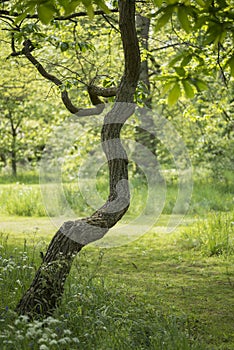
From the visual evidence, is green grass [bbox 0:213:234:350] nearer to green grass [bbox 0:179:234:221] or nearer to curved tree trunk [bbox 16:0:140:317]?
curved tree trunk [bbox 16:0:140:317]

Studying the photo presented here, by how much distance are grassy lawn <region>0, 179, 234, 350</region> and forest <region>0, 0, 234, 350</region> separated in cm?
2

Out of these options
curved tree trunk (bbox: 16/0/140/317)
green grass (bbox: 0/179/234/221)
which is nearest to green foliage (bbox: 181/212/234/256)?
green grass (bbox: 0/179/234/221)

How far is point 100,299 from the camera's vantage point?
4668mm

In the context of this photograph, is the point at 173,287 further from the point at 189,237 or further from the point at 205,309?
the point at 189,237

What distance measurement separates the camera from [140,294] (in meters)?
5.60

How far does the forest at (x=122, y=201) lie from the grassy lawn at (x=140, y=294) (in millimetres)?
19

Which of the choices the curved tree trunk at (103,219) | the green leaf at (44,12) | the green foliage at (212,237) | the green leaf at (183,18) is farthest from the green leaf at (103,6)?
the green foliage at (212,237)

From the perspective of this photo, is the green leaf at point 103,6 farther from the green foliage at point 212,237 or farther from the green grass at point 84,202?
the green grass at point 84,202

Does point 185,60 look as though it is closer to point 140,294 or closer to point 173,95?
point 173,95

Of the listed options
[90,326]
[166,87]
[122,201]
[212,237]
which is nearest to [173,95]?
[166,87]

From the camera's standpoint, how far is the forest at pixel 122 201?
12.1 ft

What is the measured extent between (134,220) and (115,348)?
20.8 ft

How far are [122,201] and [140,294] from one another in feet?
4.30

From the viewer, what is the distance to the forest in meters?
3.68
